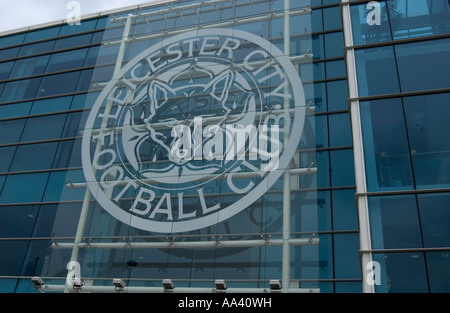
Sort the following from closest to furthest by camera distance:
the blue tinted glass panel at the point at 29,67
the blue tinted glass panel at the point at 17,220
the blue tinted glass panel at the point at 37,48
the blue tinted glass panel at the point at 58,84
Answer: the blue tinted glass panel at the point at 17,220
the blue tinted glass panel at the point at 58,84
the blue tinted glass panel at the point at 29,67
the blue tinted glass panel at the point at 37,48

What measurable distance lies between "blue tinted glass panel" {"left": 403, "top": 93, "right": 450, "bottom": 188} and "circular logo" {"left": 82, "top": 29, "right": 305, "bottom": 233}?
4.82m

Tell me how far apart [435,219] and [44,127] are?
1905 centimetres

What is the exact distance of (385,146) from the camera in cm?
1306

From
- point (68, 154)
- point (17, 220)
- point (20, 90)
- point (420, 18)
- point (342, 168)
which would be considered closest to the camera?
point (420, 18)

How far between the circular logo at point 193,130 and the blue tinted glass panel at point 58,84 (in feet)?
12.4

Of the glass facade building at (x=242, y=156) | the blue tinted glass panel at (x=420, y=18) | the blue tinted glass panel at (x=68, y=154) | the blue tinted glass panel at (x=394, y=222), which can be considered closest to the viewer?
the blue tinted glass panel at (x=394, y=222)

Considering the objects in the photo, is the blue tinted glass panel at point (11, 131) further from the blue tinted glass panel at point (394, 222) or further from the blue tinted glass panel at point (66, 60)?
the blue tinted glass panel at point (394, 222)

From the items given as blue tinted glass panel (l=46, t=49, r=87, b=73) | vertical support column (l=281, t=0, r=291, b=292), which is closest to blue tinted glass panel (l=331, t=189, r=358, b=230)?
vertical support column (l=281, t=0, r=291, b=292)

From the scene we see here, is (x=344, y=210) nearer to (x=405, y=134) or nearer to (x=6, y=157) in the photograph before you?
(x=405, y=134)

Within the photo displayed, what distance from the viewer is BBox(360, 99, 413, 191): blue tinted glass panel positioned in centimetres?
1250

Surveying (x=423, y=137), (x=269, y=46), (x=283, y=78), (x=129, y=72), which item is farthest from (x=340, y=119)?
(x=129, y=72)

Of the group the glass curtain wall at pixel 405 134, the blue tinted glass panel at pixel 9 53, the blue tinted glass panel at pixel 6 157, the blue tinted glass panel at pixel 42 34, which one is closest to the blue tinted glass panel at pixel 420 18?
the glass curtain wall at pixel 405 134

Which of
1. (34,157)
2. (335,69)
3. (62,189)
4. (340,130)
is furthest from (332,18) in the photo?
(34,157)

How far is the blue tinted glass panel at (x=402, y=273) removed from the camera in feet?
36.2
